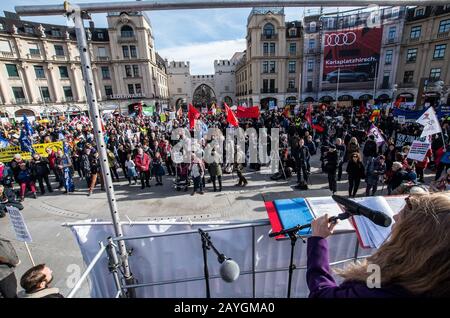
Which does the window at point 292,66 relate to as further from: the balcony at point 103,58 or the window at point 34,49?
the window at point 34,49

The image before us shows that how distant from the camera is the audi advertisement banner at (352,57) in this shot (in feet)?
116

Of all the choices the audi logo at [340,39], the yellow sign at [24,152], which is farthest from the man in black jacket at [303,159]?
the audi logo at [340,39]

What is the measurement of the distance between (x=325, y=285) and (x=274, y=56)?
153 ft

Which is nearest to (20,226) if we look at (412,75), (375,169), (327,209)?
(327,209)

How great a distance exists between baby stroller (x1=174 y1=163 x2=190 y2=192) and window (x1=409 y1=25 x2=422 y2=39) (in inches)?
1848

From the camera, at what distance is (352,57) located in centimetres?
3628

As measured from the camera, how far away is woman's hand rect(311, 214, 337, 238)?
1.57m

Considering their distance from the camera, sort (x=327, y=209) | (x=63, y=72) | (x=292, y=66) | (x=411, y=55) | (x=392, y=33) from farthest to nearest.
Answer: (x=292, y=66) < (x=63, y=72) < (x=411, y=55) < (x=392, y=33) < (x=327, y=209)

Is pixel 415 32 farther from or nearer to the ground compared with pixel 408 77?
farther from the ground

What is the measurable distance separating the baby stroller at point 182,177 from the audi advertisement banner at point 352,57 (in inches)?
1489

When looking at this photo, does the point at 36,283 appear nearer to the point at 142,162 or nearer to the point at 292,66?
the point at 142,162

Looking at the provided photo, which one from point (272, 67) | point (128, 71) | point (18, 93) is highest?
point (128, 71)
